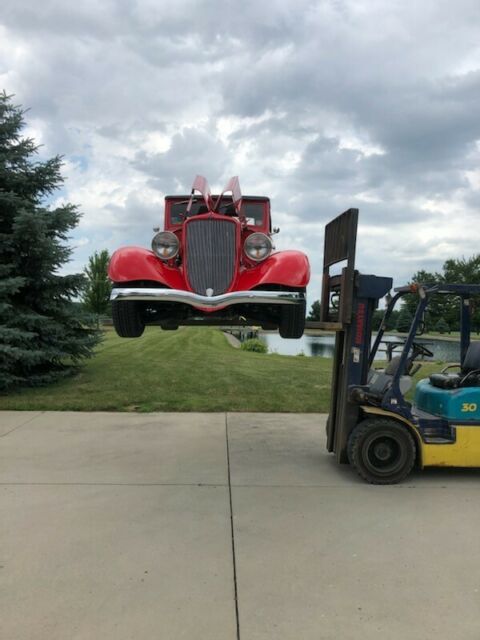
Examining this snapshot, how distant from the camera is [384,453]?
491 centimetres

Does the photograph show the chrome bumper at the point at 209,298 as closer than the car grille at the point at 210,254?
Yes

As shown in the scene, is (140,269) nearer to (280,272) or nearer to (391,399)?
(280,272)

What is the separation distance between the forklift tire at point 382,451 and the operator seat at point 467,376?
0.78 m

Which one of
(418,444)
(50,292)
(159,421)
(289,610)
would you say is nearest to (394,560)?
(289,610)

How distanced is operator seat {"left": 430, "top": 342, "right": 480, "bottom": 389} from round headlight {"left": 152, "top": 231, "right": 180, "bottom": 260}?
10.3ft

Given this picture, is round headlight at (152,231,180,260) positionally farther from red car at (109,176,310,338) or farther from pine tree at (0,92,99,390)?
pine tree at (0,92,99,390)

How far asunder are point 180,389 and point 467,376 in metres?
5.65

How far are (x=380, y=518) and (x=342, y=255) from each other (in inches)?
101

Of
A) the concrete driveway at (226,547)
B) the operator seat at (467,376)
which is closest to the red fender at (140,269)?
the concrete driveway at (226,547)

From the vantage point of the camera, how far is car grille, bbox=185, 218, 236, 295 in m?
4.73

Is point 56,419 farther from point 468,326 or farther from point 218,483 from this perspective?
point 468,326

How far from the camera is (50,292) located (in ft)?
30.8

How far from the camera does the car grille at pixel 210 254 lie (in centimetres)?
473

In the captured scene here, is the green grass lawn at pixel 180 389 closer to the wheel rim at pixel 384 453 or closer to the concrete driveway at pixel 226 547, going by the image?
the concrete driveway at pixel 226 547
